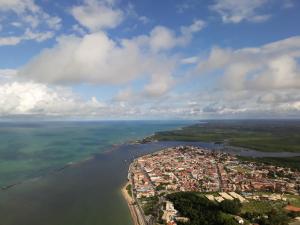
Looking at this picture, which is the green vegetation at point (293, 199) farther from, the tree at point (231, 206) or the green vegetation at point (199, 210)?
the green vegetation at point (199, 210)

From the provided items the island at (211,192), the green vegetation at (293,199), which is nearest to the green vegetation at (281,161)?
the island at (211,192)

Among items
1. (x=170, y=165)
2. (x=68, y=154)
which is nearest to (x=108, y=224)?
(x=170, y=165)

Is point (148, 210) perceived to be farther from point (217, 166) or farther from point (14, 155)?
point (14, 155)

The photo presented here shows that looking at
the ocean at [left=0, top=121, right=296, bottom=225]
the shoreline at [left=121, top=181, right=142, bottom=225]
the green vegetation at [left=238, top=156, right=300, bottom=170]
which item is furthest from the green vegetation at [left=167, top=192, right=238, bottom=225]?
the green vegetation at [left=238, top=156, right=300, bottom=170]

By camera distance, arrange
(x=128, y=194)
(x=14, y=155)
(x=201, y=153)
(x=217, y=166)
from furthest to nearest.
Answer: (x=201, y=153) < (x=14, y=155) < (x=217, y=166) < (x=128, y=194)

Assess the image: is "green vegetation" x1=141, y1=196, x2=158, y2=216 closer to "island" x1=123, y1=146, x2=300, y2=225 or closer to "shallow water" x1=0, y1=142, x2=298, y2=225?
"island" x1=123, y1=146, x2=300, y2=225

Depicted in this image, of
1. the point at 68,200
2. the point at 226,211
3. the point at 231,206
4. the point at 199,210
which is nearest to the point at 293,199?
the point at 231,206

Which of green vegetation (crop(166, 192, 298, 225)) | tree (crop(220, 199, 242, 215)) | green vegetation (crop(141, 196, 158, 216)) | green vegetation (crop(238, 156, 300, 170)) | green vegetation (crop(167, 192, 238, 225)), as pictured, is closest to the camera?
green vegetation (crop(167, 192, 238, 225))

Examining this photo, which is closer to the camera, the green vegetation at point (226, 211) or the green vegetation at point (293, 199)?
the green vegetation at point (226, 211)
